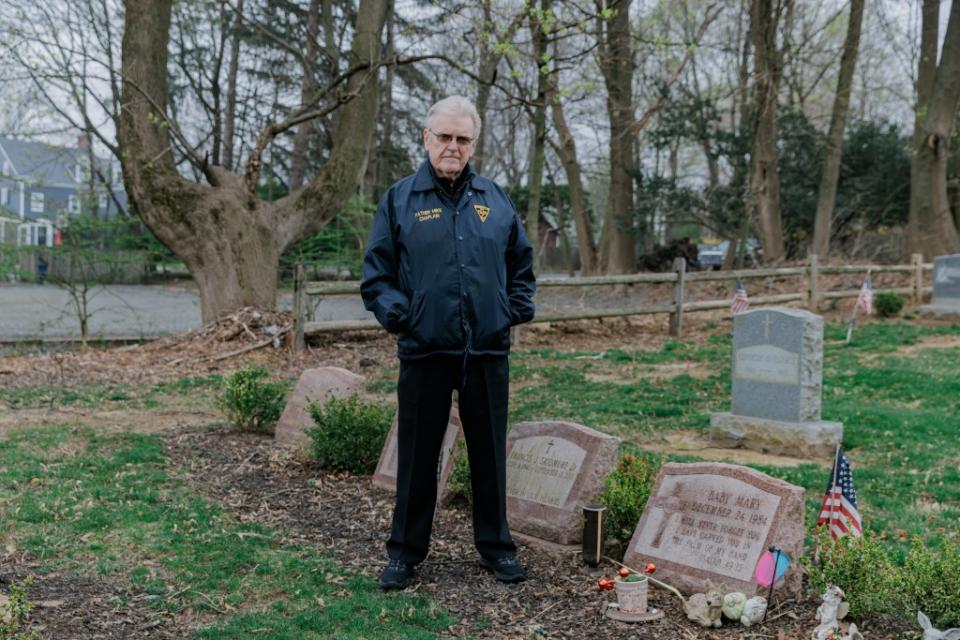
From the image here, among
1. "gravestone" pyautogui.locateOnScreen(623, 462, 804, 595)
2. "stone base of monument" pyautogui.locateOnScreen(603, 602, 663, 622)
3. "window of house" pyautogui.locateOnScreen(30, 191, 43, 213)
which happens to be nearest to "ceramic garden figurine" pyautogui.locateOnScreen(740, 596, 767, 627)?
"gravestone" pyautogui.locateOnScreen(623, 462, 804, 595)

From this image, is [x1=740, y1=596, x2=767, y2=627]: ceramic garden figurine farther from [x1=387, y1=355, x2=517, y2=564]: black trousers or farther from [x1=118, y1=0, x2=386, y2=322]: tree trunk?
[x1=118, y1=0, x2=386, y2=322]: tree trunk

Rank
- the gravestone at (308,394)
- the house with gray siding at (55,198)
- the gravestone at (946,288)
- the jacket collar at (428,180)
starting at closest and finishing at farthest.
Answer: the jacket collar at (428,180) < the gravestone at (308,394) < the house with gray siding at (55,198) < the gravestone at (946,288)

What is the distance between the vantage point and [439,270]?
12.6 ft

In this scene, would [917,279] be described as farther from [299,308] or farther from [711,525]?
[711,525]

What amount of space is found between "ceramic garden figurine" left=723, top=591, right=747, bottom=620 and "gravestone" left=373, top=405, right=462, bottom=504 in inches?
76.3

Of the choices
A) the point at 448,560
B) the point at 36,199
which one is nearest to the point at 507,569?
the point at 448,560

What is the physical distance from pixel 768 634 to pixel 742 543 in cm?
44

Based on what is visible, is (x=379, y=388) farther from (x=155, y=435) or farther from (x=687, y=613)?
(x=687, y=613)

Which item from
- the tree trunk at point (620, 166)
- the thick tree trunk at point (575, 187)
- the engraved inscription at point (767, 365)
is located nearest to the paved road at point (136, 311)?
the tree trunk at point (620, 166)

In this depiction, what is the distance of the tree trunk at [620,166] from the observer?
18.9 meters

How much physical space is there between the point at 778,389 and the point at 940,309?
993 cm

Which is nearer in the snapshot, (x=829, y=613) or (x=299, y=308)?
(x=829, y=613)

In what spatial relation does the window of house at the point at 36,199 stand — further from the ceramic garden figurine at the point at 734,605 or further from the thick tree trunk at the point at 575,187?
the ceramic garden figurine at the point at 734,605

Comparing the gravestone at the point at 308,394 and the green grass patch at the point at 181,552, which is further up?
the gravestone at the point at 308,394
